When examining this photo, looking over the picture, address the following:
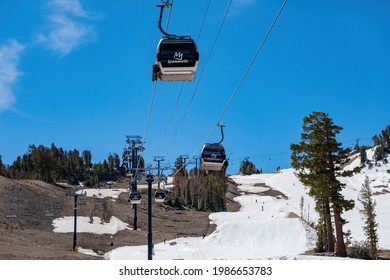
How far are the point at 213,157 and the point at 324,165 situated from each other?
16917mm

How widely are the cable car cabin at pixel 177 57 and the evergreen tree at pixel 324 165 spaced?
28.9 m

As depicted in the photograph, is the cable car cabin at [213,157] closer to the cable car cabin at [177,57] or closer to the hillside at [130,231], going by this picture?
the cable car cabin at [177,57]

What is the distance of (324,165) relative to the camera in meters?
45.6

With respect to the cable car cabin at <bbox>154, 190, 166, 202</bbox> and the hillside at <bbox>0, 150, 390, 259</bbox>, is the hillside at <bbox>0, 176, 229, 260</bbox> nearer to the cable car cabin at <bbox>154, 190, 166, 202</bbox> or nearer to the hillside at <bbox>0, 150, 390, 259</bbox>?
the hillside at <bbox>0, 150, 390, 259</bbox>

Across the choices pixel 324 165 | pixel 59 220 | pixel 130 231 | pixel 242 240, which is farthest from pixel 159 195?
pixel 59 220

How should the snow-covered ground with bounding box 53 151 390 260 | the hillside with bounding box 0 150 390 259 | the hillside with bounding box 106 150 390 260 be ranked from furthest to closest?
the snow-covered ground with bounding box 53 151 390 260 → the hillside with bounding box 106 150 390 260 → the hillside with bounding box 0 150 390 259

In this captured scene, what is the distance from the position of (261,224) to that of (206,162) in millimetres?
49578

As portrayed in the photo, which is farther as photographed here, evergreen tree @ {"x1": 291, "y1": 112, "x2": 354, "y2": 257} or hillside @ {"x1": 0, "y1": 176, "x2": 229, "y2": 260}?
hillside @ {"x1": 0, "y1": 176, "x2": 229, "y2": 260}

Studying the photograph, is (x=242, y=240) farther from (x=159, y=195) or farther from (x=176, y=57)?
(x=176, y=57)

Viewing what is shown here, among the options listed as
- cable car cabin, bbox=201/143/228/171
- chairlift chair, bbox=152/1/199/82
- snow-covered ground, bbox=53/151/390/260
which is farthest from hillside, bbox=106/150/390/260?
chairlift chair, bbox=152/1/199/82

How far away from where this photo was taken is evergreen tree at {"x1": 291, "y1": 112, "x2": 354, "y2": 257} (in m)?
44.8

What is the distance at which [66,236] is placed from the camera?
68.5 metres

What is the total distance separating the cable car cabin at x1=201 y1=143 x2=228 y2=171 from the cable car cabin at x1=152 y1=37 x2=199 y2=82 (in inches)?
528
